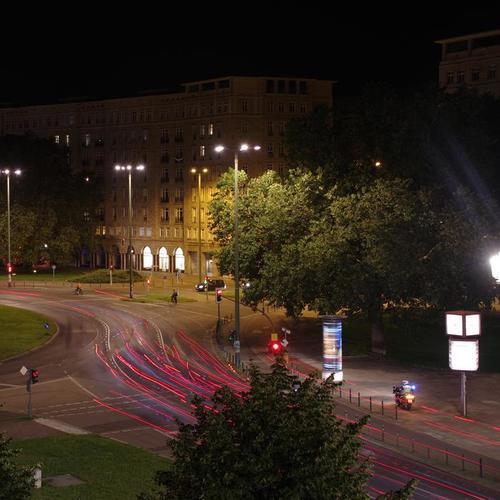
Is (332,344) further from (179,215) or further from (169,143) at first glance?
(169,143)

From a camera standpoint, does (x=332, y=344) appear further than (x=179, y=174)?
No

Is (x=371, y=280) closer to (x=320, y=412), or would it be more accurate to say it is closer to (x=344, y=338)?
(x=344, y=338)

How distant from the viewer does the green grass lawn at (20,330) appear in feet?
205

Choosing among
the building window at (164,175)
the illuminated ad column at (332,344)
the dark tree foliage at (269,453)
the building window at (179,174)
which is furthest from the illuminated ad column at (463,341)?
the building window at (164,175)

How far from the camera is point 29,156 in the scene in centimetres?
13162

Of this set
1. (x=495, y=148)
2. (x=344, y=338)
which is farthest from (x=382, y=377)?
(x=495, y=148)

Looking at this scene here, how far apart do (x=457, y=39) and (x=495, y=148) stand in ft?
201

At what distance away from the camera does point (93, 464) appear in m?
31.4

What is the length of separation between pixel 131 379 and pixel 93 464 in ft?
64.8

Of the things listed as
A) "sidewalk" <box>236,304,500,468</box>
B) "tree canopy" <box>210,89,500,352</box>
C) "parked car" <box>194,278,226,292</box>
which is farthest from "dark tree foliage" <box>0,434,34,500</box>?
"parked car" <box>194,278,226,292</box>

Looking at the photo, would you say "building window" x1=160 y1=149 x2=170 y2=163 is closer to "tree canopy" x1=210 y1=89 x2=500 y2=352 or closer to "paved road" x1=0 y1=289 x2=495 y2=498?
"paved road" x1=0 y1=289 x2=495 y2=498

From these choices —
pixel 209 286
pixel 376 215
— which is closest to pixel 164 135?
pixel 209 286

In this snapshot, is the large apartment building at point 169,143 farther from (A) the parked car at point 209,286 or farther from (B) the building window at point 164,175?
(A) the parked car at point 209,286

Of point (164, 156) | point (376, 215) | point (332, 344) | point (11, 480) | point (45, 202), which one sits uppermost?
point (164, 156)
